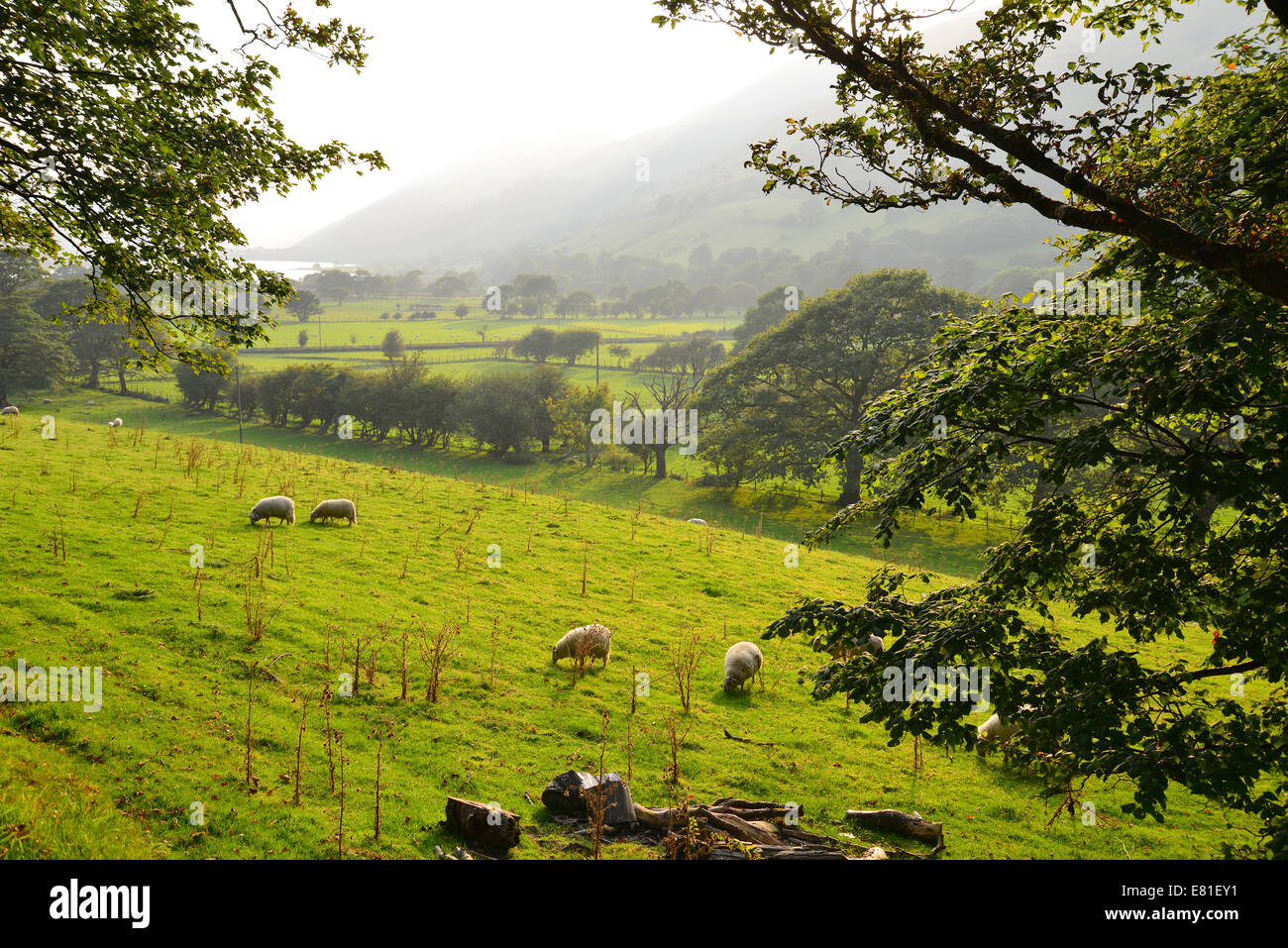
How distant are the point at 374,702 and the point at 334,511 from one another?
453 inches

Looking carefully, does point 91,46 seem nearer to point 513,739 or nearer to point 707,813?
point 513,739

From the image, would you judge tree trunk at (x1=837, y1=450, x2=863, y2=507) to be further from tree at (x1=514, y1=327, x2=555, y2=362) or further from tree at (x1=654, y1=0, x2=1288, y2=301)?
tree at (x1=514, y1=327, x2=555, y2=362)

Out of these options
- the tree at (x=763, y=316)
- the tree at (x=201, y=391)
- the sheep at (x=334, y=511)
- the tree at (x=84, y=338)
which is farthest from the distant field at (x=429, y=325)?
the sheep at (x=334, y=511)

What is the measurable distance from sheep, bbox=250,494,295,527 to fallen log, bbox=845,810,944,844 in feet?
57.5

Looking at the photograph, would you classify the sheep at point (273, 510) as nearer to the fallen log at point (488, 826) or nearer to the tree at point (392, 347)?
the fallen log at point (488, 826)

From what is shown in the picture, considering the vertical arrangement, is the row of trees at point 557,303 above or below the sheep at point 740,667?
above

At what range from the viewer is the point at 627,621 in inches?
688

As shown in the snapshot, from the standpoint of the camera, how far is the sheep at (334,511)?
21312mm

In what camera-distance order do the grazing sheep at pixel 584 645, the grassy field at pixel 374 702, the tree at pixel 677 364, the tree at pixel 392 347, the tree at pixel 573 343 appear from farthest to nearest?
the tree at pixel 573 343
the tree at pixel 392 347
the tree at pixel 677 364
the grazing sheep at pixel 584 645
the grassy field at pixel 374 702

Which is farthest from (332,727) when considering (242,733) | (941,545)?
(941,545)

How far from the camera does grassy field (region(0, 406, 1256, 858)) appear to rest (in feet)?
26.4

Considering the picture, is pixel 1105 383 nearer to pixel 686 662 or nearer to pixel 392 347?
pixel 686 662

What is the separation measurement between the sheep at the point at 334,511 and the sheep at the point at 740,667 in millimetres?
13225
